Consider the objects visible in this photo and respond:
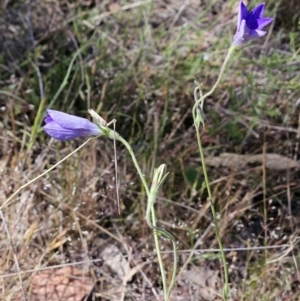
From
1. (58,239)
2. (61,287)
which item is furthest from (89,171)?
(61,287)

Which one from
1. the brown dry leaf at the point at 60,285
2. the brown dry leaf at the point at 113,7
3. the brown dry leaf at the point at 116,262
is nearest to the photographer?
the brown dry leaf at the point at 60,285

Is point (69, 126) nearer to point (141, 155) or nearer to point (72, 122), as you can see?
point (72, 122)

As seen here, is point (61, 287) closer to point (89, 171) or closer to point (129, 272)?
point (129, 272)

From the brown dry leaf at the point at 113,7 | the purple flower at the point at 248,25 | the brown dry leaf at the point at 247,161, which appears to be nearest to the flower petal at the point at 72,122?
the purple flower at the point at 248,25

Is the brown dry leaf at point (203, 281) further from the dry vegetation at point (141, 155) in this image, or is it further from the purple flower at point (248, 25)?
the purple flower at point (248, 25)

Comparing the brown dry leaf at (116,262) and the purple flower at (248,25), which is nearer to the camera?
the purple flower at (248,25)

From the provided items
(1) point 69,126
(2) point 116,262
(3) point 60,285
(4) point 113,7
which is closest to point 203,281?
(2) point 116,262

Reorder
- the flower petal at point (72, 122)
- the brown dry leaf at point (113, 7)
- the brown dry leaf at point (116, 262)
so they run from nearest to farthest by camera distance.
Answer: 1. the flower petal at point (72, 122)
2. the brown dry leaf at point (116, 262)
3. the brown dry leaf at point (113, 7)
